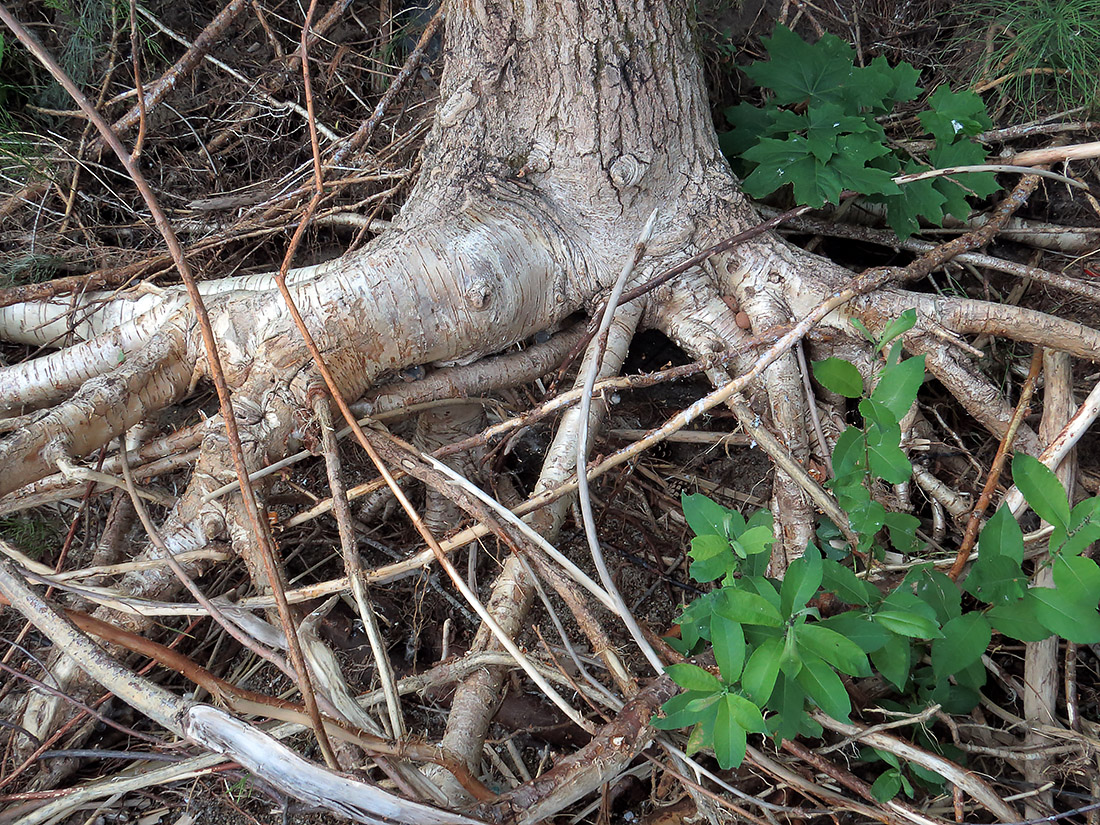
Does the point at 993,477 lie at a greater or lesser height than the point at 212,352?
lesser

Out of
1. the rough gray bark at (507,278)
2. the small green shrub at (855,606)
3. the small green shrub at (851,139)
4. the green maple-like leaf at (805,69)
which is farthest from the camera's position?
the green maple-like leaf at (805,69)

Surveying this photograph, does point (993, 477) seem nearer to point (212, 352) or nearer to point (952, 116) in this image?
point (952, 116)

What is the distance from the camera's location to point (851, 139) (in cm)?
157

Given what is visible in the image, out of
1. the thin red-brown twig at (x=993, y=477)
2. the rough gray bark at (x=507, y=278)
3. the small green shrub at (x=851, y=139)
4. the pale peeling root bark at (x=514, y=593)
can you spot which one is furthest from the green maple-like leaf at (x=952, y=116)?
the pale peeling root bark at (x=514, y=593)

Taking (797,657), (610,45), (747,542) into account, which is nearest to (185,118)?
(610,45)

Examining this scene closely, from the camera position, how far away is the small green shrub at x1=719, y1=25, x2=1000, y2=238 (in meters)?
1.55

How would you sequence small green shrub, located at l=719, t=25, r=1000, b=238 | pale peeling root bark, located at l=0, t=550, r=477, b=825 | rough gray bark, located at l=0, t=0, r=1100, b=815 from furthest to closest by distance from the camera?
small green shrub, located at l=719, t=25, r=1000, b=238 < rough gray bark, located at l=0, t=0, r=1100, b=815 < pale peeling root bark, located at l=0, t=550, r=477, b=825

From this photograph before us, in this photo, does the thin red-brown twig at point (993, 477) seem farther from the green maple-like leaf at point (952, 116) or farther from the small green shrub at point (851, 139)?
the green maple-like leaf at point (952, 116)

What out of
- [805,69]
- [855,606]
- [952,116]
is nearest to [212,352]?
[855,606]

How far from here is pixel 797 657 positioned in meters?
0.96

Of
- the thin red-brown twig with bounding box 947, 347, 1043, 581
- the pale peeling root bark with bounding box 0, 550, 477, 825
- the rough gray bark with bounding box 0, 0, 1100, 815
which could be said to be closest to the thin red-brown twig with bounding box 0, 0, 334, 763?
the pale peeling root bark with bounding box 0, 550, 477, 825

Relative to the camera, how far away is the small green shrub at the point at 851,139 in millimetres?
1554

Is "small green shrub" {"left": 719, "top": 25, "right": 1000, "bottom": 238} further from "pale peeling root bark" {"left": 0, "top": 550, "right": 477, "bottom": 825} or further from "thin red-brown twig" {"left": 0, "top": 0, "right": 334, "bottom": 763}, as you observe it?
"pale peeling root bark" {"left": 0, "top": 550, "right": 477, "bottom": 825}

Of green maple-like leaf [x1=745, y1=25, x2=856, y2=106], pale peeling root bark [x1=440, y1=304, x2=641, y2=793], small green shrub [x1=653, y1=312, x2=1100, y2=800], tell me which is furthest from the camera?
green maple-like leaf [x1=745, y1=25, x2=856, y2=106]
